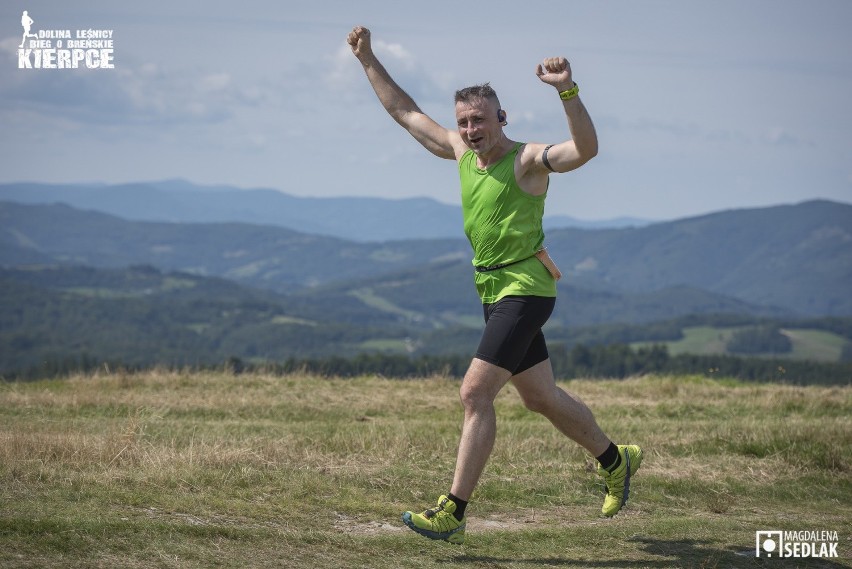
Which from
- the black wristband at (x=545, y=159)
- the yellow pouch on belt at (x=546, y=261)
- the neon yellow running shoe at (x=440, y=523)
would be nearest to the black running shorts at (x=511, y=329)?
the yellow pouch on belt at (x=546, y=261)

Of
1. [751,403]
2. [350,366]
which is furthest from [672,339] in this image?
[751,403]

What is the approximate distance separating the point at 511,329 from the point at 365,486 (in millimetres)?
2310

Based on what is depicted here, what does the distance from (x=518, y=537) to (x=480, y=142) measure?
2628 mm

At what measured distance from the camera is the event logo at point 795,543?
709 centimetres

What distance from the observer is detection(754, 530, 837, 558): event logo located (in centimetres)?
709

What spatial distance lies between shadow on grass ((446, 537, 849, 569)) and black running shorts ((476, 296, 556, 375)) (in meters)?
1.20

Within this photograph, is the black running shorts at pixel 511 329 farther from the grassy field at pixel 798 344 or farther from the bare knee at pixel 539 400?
the grassy field at pixel 798 344

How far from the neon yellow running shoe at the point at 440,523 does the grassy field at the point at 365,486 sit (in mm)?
132

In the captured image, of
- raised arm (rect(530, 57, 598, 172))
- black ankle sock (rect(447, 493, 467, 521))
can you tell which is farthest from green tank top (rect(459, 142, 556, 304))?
black ankle sock (rect(447, 493, 467, 521))

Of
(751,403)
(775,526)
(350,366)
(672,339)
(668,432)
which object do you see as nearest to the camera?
(775,526)

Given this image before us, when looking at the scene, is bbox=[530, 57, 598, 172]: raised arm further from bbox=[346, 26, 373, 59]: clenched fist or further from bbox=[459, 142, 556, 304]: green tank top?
bbox=[346, 26, 373, 59]: clenched fist

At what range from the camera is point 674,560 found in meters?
6.87

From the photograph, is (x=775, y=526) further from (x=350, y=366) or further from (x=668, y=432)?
(x=350, y=366)

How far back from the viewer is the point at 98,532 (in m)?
6.37
